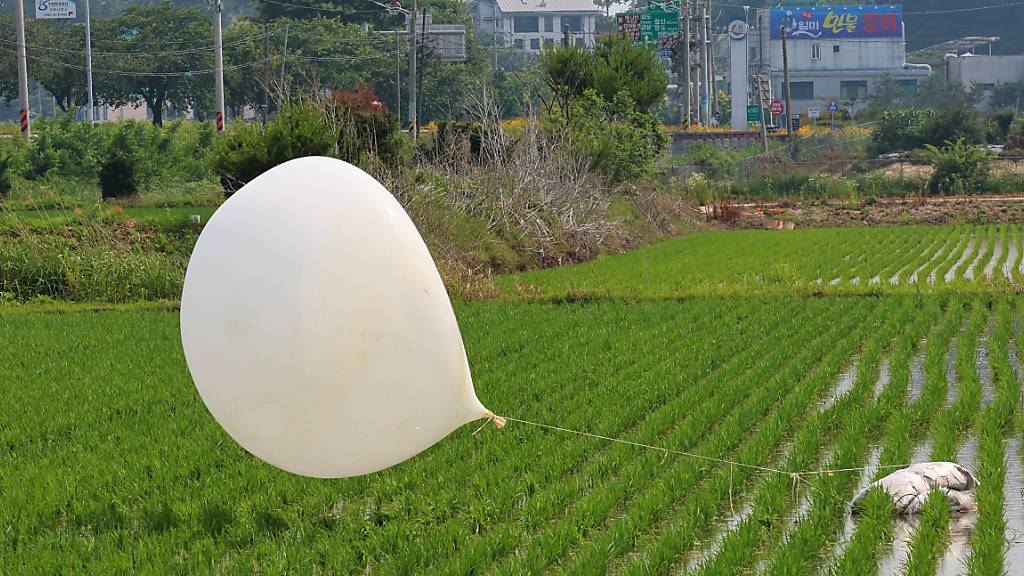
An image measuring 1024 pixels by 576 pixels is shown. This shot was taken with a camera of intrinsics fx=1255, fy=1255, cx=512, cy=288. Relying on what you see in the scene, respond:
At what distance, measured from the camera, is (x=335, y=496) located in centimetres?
763

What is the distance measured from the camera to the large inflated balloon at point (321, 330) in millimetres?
6047

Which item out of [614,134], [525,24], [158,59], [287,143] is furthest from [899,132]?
[525,24]

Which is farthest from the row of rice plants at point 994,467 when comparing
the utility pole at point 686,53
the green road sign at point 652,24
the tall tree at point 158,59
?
the green road sign at point 652,24

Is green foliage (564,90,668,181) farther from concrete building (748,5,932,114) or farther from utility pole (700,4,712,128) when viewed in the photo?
concrete building (748,5,932,114)

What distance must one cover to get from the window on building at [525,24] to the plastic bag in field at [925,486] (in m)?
165

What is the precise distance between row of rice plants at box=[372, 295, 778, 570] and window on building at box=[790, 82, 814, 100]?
10000 centimetres

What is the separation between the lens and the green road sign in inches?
2931

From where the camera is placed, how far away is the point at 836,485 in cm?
776

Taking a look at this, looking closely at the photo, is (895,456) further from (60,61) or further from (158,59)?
(60,61)

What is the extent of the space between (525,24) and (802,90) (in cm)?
6502

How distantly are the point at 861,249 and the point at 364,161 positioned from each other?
1221cm

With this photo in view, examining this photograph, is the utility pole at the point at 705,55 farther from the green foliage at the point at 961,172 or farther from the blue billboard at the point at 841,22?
the green foliage at the point at 961,172

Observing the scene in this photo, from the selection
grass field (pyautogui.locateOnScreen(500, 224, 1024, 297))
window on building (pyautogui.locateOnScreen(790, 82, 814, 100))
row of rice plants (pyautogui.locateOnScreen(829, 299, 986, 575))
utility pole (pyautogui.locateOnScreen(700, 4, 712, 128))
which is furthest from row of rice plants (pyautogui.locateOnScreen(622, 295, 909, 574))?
window on building (pyautogui.locateOnScreen(790, 82, 814, 100))

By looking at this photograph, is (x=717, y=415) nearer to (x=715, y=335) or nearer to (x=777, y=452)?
(x=777, y=452)
